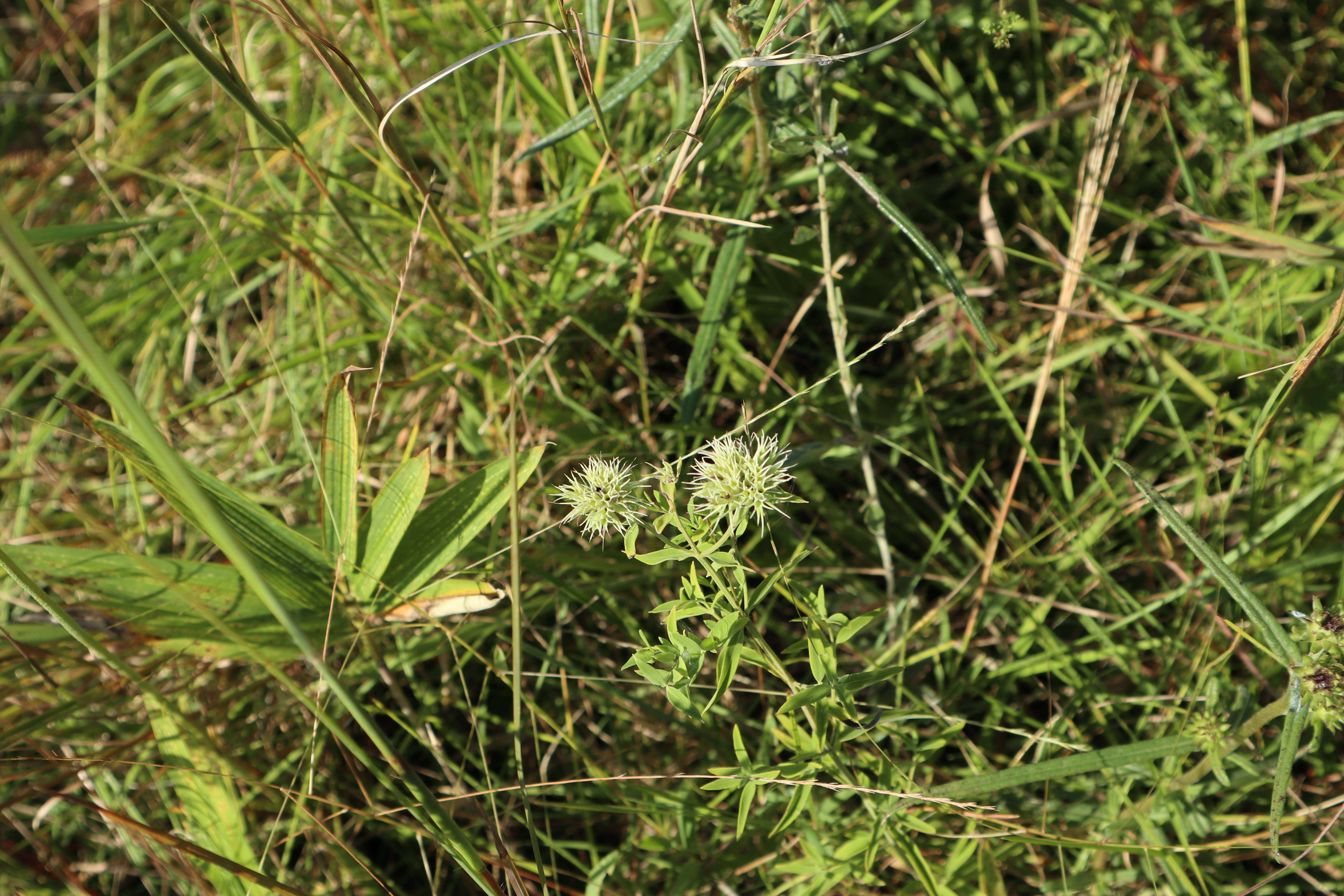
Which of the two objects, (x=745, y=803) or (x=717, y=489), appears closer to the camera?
(x=717, y=489)

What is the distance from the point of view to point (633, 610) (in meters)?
2.06

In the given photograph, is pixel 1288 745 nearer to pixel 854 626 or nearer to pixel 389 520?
pixel 854 626

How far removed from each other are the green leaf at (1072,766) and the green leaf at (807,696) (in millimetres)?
446

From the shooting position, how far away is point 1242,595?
1.32 metres

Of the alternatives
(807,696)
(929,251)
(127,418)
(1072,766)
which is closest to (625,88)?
(929,251)

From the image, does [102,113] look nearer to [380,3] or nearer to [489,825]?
[380,3]

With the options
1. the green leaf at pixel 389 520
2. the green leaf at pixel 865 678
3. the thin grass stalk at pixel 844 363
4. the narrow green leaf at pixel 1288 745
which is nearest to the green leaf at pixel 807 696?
the green leaf at pixel 865 678

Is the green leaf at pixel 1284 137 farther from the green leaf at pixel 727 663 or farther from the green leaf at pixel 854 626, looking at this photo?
the green leaf at pixel 727 663

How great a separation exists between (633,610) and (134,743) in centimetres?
115

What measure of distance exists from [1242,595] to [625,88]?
147 cm

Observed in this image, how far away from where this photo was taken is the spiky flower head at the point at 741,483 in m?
1.21

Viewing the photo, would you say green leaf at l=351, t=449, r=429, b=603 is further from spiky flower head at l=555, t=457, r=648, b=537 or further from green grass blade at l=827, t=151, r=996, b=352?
green grass blade at l=827, t=151, r=996, b=352

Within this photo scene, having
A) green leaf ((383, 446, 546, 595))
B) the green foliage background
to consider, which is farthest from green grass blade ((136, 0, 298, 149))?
green leaf ((383, 446, 546, 595))

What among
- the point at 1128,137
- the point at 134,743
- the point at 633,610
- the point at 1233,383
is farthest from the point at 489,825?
the point at 1128,137
